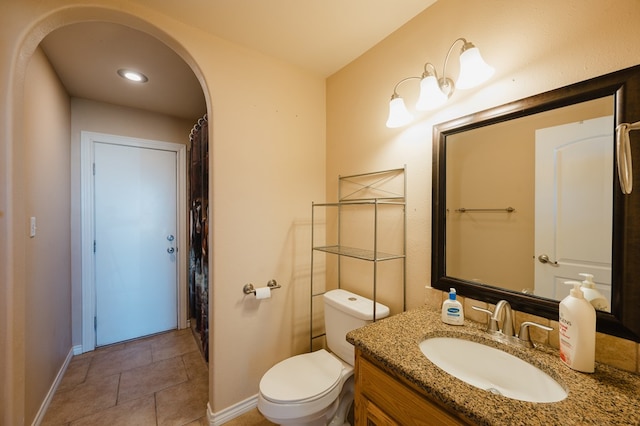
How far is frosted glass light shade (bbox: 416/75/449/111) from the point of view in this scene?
46.3 inches

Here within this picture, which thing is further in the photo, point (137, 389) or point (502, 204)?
point (137, 389)

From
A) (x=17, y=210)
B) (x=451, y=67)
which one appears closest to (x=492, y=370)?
(x=451, y=67)

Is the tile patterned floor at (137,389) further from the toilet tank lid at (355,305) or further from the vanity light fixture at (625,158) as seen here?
the vanity light fixture at (625,158)

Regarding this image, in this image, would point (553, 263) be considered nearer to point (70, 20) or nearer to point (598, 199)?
point (598, 199)

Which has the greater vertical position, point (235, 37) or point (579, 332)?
point (235, 37)

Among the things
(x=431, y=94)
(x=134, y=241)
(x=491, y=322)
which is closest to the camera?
(x=491, y=322)

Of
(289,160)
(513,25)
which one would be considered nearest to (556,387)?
(513,25)

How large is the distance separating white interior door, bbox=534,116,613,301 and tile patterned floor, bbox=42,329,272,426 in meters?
1.79

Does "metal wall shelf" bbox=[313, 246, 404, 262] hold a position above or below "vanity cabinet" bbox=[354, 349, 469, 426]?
above

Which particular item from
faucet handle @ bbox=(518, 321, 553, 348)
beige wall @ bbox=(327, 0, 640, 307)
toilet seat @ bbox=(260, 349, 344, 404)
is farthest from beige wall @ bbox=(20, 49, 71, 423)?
faucet handle @ bbox=(518, 321, 553, 348)

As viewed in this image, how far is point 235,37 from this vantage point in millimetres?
1542

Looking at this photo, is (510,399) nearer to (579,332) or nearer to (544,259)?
(579,332)

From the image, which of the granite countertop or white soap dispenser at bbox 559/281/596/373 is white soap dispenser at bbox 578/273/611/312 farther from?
the granite countertop

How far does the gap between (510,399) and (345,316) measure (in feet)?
3.02
